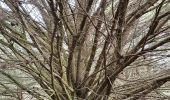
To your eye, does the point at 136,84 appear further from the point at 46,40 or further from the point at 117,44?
the point at 46,40

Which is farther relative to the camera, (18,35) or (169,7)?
(169,7)

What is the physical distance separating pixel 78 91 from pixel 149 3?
5.28 feet

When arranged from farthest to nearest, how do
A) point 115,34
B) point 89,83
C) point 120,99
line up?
point 89,83 → point 120,99 → point 115,34

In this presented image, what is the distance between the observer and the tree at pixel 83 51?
3.68m

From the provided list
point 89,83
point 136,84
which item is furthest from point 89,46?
point 136,84

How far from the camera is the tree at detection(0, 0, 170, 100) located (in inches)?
145

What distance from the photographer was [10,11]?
4312 mm

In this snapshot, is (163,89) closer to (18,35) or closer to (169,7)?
(169,7)

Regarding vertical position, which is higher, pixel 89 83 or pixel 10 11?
pixel 10 11

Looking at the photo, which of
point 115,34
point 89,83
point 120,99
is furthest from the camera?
point 89,83

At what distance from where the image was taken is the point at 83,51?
4.55 metres

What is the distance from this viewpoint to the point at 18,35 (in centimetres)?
437

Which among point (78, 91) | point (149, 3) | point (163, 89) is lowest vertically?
point (163, 89)

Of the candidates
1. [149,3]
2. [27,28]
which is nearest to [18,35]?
[27,28]
